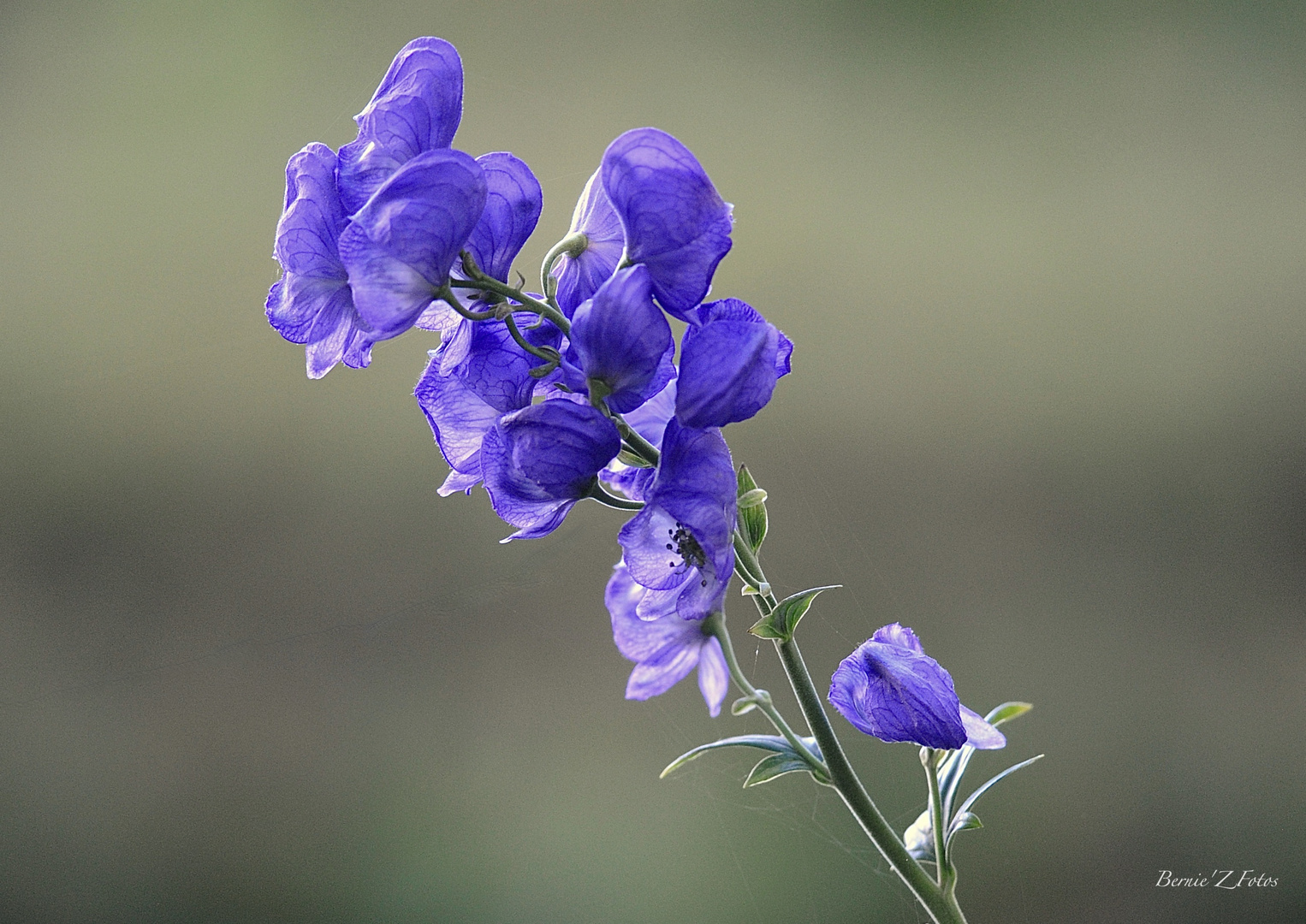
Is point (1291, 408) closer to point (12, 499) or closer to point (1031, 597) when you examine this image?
point (1031, 597)

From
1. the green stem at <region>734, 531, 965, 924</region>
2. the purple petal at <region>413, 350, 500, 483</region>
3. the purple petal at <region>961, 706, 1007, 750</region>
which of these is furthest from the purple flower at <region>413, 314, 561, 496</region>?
the purple petal at <region>961, 706, 1007, 750</region>

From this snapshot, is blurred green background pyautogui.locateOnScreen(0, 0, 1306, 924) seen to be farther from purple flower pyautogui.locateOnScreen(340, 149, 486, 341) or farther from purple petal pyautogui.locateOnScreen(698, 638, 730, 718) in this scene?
purple flower pyautogui.locateOnScreen(340, 149, 486, 341)

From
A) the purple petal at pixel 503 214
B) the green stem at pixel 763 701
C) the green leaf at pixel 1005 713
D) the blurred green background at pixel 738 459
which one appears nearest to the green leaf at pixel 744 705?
→ the green stem at pixel 763 701

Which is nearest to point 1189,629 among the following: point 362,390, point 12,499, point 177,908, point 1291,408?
point 1291,408

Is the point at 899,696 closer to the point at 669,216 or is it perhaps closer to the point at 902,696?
the point at 902,696

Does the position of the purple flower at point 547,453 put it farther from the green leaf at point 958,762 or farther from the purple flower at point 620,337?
the green leaf at point 958,762

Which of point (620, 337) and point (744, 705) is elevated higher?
point (620, 337)

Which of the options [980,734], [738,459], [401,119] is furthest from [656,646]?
[738,459]
